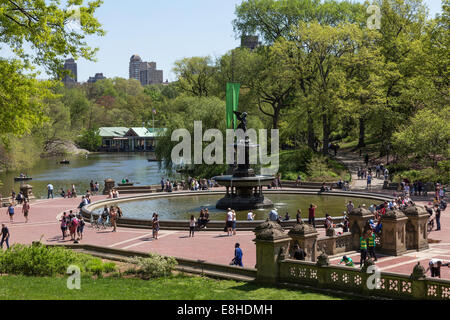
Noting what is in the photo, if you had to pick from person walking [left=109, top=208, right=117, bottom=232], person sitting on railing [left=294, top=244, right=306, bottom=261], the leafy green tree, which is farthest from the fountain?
the leafy green tree

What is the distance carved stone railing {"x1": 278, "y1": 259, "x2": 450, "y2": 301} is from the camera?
12891 millimetres

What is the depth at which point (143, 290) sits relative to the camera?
47.6 feet

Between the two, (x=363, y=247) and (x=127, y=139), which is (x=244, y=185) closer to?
(x=363, y=247)

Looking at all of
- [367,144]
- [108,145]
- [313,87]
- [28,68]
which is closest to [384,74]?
[313,87]

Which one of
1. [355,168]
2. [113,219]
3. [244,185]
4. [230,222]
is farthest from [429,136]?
[113,219]

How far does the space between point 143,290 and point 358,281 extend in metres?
5.88

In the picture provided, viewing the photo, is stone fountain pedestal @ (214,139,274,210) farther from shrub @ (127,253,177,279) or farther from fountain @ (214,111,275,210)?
shrub @ (127,253,177,279)

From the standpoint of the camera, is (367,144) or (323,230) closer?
(323,230)

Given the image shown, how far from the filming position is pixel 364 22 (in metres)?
69.2

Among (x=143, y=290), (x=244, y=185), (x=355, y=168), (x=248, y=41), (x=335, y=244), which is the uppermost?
(x=248, y=41)

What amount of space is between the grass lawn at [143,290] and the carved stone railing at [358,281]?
562 millimetres

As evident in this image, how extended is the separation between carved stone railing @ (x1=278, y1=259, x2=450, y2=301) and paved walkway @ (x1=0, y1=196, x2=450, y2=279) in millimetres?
4382

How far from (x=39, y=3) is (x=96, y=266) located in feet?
31.4
